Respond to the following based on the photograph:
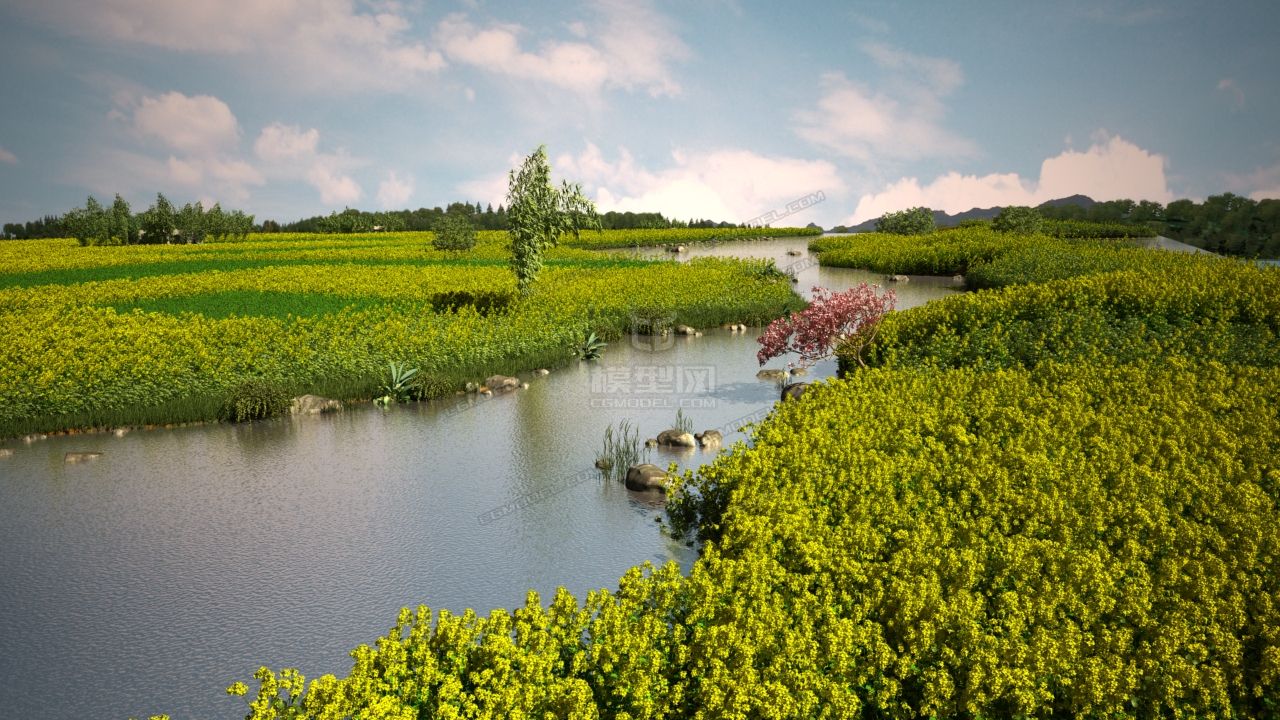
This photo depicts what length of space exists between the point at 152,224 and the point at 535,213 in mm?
67755

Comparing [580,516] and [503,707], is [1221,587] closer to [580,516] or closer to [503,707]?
[503,707]

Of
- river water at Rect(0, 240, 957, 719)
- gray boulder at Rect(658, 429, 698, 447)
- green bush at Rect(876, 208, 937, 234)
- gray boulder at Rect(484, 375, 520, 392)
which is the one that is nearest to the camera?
river water at Rect(0, 240, 957, 719)

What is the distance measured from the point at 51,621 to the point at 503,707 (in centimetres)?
633

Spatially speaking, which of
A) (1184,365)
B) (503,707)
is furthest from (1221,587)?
(1184,365)

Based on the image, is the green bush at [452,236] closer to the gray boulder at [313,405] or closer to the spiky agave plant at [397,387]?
the spiky agave plant at [397,387]

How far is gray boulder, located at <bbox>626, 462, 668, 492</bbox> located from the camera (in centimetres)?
1086

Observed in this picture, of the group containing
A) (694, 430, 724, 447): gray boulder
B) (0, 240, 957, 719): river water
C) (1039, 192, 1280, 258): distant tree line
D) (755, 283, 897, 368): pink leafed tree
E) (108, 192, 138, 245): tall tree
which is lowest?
(0, 240, 957, 719): river water

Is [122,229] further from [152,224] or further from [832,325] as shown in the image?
[832,325]

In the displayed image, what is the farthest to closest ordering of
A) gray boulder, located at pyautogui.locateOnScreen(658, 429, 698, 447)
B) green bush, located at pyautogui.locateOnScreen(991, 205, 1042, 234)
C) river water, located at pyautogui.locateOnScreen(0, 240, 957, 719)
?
green bush, located at pyautogui.locateOnScreen(991, 205, 1042, 234) < gray boulder, located at pyautogui.locateOnScreen(658, 429, 698, 447) < river water, located at pyautogui.locateOnScreen(0, 240, 957, 719)

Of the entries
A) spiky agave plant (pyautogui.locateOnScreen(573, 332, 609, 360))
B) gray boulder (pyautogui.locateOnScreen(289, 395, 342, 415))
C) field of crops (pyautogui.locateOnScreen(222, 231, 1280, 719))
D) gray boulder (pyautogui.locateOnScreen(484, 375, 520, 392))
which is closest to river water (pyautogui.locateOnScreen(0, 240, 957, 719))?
gray boulder (pyautogui.locateOnScreen(289, 395, 342, 415))

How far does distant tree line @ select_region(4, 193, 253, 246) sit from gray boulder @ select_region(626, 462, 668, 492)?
78.9 metres

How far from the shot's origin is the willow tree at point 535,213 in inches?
1021

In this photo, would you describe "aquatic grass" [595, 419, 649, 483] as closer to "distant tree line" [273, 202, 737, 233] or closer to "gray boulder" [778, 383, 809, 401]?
"gray boulder" [778, 383, 809, 401]

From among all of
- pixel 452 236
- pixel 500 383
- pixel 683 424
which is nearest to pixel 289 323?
pixel 500 383
